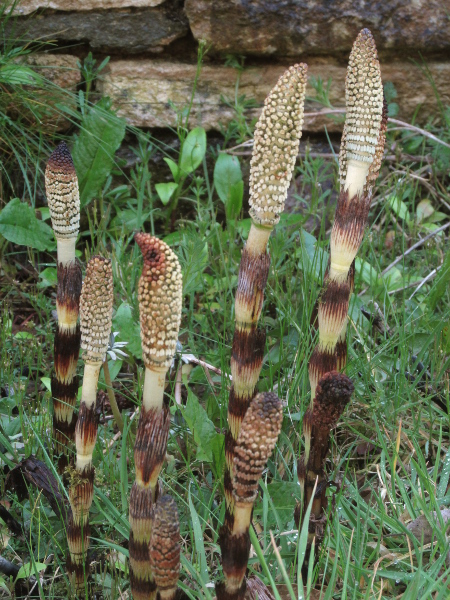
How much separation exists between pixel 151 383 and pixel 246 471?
21cm

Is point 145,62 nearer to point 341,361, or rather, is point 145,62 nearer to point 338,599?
point 341,361

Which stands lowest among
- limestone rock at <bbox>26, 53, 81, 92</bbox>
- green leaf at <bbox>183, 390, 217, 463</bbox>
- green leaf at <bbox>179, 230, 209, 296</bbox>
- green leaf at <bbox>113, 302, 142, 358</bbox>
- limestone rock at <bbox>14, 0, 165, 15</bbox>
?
green leaf at <bbox>183, 390, 217, 463</bbox>

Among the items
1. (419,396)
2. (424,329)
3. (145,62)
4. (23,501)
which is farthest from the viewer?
(145,62)

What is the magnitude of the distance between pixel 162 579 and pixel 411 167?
2.55 meters

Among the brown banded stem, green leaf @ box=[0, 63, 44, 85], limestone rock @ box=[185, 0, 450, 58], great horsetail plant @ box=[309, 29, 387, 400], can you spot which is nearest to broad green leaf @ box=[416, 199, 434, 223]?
limestone rock @ box=[185, 0, 450, 58]

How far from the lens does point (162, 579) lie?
1.11 metres

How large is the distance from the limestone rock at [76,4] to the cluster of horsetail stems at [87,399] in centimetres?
204

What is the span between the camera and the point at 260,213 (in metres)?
1.26

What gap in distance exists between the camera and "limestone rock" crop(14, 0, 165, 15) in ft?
9.45

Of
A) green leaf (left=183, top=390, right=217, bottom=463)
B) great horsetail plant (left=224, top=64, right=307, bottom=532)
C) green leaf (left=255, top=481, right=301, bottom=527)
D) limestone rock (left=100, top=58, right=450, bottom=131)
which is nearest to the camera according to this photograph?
great horsetail plant (left=224, top=64, right=307, bottom=532)

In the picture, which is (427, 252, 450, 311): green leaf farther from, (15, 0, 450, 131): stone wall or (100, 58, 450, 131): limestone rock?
(15, 0, 450, 131): stone wall

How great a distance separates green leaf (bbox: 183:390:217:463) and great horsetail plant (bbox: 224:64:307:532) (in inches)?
11.7

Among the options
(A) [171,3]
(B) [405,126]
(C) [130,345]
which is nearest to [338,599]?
Answer: (C) [130,345]

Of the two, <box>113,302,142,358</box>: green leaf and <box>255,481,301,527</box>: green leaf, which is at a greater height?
<box>113,302,142,358</box>: green leaf
